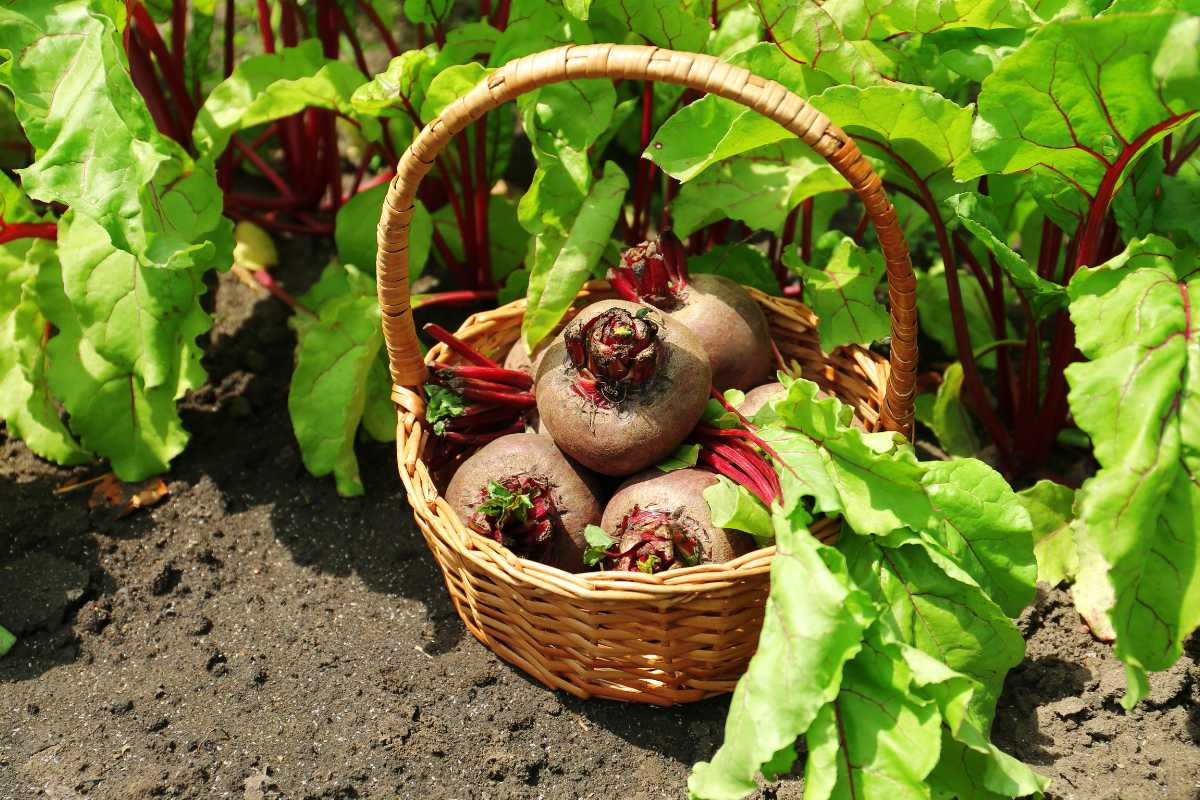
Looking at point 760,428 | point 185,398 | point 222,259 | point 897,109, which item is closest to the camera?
point 897,109

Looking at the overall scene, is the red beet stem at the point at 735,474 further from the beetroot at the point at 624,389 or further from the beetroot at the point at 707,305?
the beetroot at the point at 707,305

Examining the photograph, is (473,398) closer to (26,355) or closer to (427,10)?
(427,10)

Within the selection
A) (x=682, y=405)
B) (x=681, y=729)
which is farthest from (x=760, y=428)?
(x=681, y=729)

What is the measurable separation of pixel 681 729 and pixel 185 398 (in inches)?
67.3

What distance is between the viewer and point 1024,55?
1934 mm

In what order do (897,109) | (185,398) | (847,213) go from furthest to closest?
(847,213) → (185,398) → (897,109)

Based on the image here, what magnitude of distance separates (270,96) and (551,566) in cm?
135

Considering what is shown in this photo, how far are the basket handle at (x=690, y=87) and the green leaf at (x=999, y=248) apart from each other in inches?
7.6

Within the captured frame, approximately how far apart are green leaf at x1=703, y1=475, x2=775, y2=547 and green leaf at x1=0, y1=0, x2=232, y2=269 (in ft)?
3.87

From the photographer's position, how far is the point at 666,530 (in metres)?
2.12

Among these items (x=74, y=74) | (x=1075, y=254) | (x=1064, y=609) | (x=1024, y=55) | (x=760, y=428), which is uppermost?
(x=1024, y=55)

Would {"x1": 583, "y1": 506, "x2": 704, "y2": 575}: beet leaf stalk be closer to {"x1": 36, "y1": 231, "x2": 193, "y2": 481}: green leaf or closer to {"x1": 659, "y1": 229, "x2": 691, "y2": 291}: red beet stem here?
{"x1": 659, "y1": 229, "x2": 691, "y2": 291}: red beet stem

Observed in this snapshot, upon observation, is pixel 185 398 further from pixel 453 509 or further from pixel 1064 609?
pixel 1064 609

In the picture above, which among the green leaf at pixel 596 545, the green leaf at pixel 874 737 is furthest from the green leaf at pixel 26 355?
the green leaf at pixel 874 737
